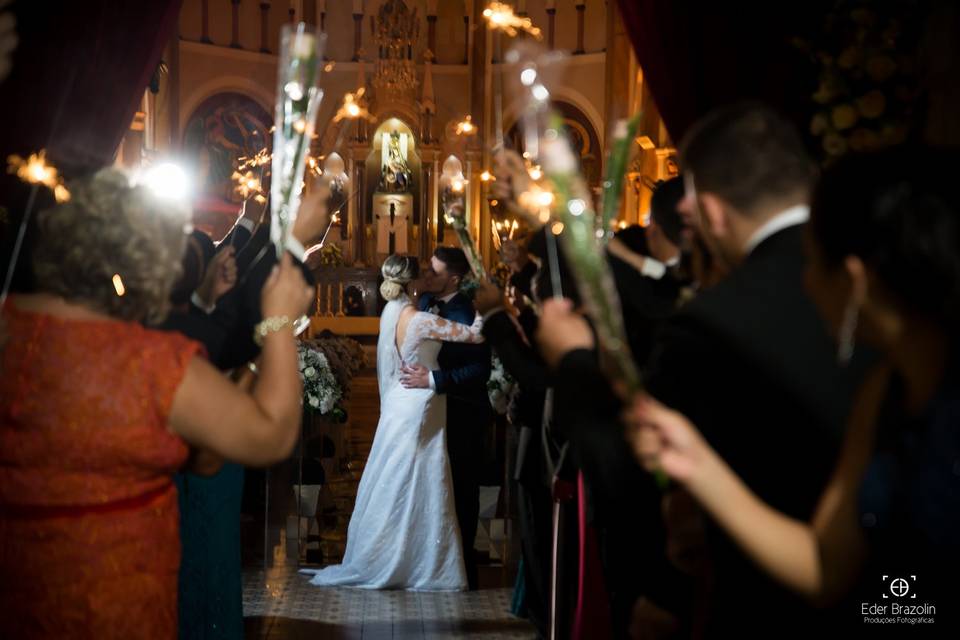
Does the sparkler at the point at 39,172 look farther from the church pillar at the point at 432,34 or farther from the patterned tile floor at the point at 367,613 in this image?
the church pillar at the point at 432,34

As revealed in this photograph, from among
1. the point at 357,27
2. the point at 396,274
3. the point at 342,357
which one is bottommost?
the point at 342,357

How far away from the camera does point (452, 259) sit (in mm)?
7344

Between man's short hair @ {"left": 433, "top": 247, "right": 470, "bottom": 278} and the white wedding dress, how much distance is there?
1.18ft

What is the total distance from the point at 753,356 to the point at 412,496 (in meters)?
5.17

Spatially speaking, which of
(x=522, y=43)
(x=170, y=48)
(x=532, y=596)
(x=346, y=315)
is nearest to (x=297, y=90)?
(x=522, y=43)

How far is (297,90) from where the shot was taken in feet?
8.54

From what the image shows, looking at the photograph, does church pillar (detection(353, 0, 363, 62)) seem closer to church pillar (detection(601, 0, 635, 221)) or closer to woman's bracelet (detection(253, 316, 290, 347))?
church pillar (detection(601, 0, 635, 221))

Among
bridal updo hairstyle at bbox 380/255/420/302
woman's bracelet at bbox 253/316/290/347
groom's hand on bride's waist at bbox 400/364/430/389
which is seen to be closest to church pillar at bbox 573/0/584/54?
bridal updo hairstyle at bbox 380/255/420/302

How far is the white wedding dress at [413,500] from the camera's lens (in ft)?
23.4

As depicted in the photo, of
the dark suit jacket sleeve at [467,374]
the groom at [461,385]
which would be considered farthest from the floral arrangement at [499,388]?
the dark suit jacket sleeve at [467,374]

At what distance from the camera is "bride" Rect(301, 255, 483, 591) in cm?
714

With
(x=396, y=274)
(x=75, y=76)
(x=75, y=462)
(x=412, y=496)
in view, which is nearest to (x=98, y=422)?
(x=75, y=462)

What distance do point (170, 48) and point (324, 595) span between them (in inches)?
430

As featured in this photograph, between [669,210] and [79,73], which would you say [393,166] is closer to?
[79,73]
